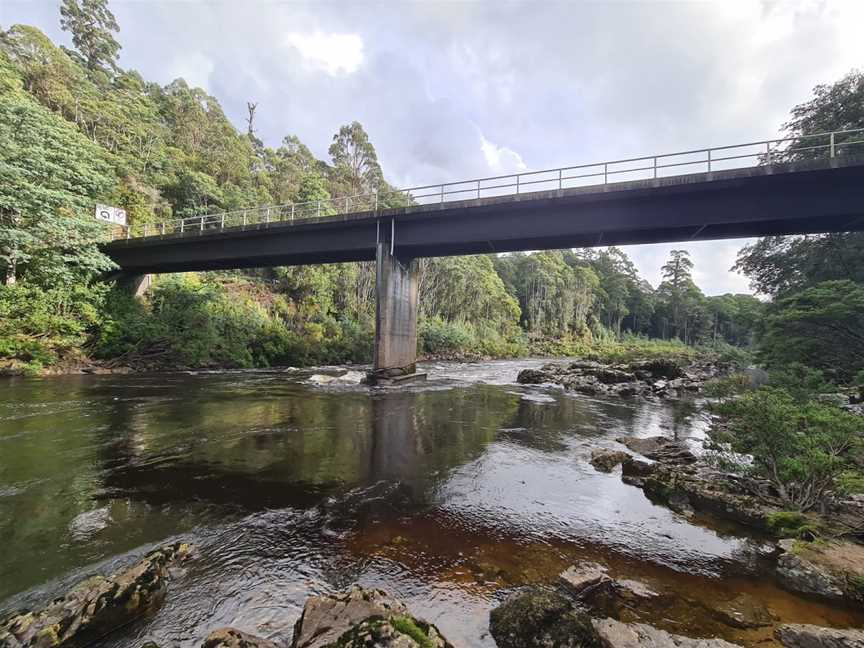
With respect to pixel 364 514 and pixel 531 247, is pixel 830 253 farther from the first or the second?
pixel 364 514

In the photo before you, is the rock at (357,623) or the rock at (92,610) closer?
the rock at (357,623)

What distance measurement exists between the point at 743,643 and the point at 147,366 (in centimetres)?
2616

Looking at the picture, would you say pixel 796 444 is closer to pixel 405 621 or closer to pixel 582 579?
pixel 582 579

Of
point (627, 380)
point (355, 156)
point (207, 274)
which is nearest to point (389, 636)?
point (627, 380)

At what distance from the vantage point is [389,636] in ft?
8.40

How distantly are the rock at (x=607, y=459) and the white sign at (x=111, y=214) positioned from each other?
3168 cm

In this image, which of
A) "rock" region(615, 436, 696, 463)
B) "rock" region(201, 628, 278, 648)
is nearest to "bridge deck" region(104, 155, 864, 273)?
"rock" region(615, 436, 696, 463)

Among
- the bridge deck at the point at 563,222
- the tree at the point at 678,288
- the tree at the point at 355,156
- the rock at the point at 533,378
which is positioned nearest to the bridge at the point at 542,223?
the bridge deck at the point at 563,222

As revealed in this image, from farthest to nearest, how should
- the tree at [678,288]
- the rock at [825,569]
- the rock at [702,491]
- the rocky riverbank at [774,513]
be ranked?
the tree at [678,288] < the rock at [702,491] < the rocky riverbank at [774,513] < the rock at [825,569]

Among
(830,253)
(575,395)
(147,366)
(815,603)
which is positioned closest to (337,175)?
(147,366)

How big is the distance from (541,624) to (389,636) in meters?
1.32

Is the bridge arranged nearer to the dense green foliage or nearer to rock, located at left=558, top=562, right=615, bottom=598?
the dense green foliage

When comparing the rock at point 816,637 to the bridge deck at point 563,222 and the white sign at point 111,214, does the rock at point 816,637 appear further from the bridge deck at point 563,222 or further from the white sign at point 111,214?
the white sign at point 111,214

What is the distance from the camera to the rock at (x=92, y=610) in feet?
8.94
